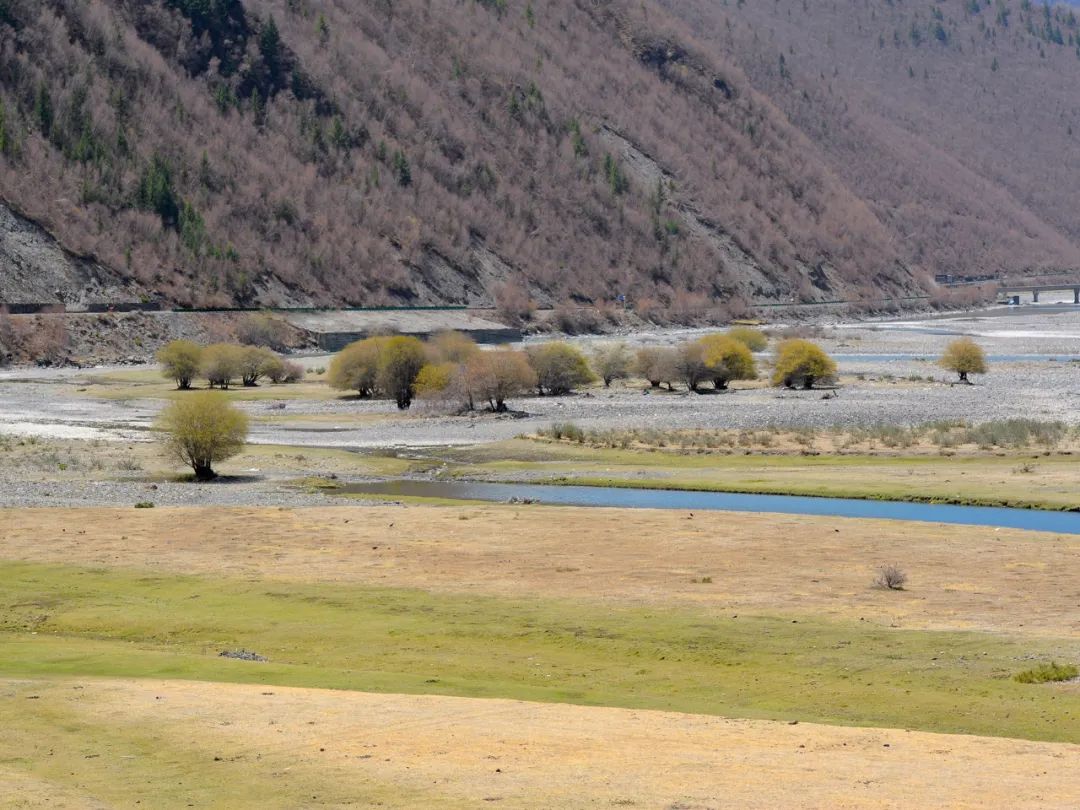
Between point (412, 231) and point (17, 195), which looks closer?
point (17, 195)

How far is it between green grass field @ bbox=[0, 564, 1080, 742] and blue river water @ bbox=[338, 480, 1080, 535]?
16.3 metres

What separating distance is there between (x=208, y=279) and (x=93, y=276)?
38.2ft

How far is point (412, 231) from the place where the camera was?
180 metres

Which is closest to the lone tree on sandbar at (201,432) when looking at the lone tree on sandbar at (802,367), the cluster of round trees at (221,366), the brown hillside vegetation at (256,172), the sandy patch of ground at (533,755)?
the sandy patch of ground at (533,755)

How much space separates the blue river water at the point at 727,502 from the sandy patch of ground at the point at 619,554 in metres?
3.51

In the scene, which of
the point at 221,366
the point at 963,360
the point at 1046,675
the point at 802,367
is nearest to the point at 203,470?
the point at 1046,675

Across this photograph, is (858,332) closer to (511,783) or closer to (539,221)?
(539,221)

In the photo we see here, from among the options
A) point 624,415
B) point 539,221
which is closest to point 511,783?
point 624,415

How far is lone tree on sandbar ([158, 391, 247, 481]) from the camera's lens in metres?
55.4

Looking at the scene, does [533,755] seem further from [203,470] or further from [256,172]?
[256,172]

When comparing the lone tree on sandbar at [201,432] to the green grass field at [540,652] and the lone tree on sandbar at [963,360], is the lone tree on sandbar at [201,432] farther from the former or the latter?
the lone tree on sandbar at [963,360]

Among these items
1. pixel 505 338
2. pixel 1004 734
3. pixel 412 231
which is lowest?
pixel 1004 734

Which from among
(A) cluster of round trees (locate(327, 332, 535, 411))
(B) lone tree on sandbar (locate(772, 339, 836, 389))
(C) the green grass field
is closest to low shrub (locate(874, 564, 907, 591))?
(C) the green grass field

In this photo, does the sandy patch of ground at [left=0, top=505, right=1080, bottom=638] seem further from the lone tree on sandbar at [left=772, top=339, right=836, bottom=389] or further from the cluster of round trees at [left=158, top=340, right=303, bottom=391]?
the cluster of round trees at [left=158, top=340, right=303, bottom=391]
